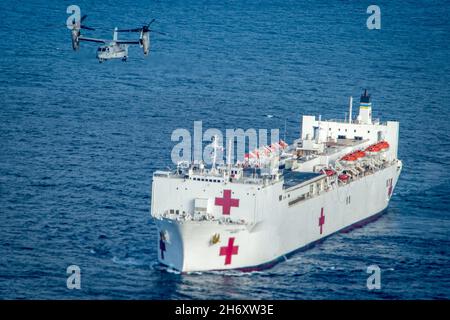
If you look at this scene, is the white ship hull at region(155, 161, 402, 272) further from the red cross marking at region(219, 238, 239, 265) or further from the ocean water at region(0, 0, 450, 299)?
the ocean water at region(0, 0, 450, 299)

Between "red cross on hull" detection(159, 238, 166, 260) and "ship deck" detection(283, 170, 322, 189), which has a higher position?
"ship deck" detection(283, 170, 322, 189)

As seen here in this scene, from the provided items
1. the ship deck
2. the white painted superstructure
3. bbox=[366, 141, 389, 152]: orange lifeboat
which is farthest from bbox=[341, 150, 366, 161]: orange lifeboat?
the ship deck

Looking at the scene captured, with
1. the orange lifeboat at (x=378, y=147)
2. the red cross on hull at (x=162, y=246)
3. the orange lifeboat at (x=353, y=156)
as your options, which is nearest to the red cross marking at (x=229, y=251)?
the red cross on hull at (x=162, y=246)

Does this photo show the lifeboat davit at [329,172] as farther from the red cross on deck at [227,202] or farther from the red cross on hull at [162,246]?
the red cross on hull at [162,246]

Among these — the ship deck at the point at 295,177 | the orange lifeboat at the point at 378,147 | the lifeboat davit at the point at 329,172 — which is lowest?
the ship deck at the point at 295,177

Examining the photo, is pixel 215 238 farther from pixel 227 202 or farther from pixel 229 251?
pixel 227 202

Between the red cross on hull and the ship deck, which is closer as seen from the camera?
the red cross on hull

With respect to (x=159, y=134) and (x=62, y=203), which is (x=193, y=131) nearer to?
(x=159, y=134)

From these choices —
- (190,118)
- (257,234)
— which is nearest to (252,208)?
(257,234)
